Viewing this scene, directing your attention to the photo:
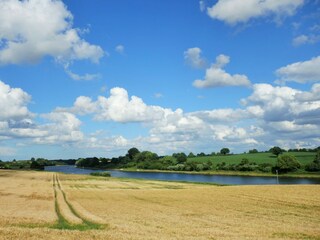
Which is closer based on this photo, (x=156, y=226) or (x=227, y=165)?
(x=156, y=226)

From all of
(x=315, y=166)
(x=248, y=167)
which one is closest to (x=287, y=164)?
(x=315, y=166)

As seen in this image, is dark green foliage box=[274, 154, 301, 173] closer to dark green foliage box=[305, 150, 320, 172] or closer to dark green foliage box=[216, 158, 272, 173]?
dark green foliage box=[305, 150, 320, 172]

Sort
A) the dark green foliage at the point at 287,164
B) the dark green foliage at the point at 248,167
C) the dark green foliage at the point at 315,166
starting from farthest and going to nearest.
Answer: the dark green foliage at the point at 248,167, the dark green foliage at the point at 287,164, the dark green foliage at the point at 315,166

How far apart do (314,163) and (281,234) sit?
139492 millimetres

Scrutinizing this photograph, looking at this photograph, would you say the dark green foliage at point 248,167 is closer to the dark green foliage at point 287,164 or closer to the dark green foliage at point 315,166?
the dark green foliage at point 287,164

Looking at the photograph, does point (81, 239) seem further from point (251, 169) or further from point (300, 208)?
point (251, 169)

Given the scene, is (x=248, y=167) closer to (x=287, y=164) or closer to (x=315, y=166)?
(x=287, y=164)

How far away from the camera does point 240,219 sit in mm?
34812

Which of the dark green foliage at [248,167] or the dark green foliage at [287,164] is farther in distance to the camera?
the dark green foliage at [248,167]

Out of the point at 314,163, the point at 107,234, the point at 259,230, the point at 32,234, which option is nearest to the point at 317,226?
the point at 259,230

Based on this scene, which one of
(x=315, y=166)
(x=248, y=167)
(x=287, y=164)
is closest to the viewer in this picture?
(x=315, y=166)

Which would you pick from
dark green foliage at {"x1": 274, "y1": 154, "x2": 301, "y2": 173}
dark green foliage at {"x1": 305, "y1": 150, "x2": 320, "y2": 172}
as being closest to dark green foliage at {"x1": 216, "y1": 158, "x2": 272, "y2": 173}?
dark green foliage at {"x1": 274, "y1": 154, "x2": 301, "y2": 173}

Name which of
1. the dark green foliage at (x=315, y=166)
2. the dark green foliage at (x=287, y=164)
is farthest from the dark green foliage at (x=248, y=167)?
the dark green foliage at (x=315, y=166)

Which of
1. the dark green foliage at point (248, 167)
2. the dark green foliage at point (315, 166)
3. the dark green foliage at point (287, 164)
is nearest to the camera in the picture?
the dark green foliage at point (315, 166)
